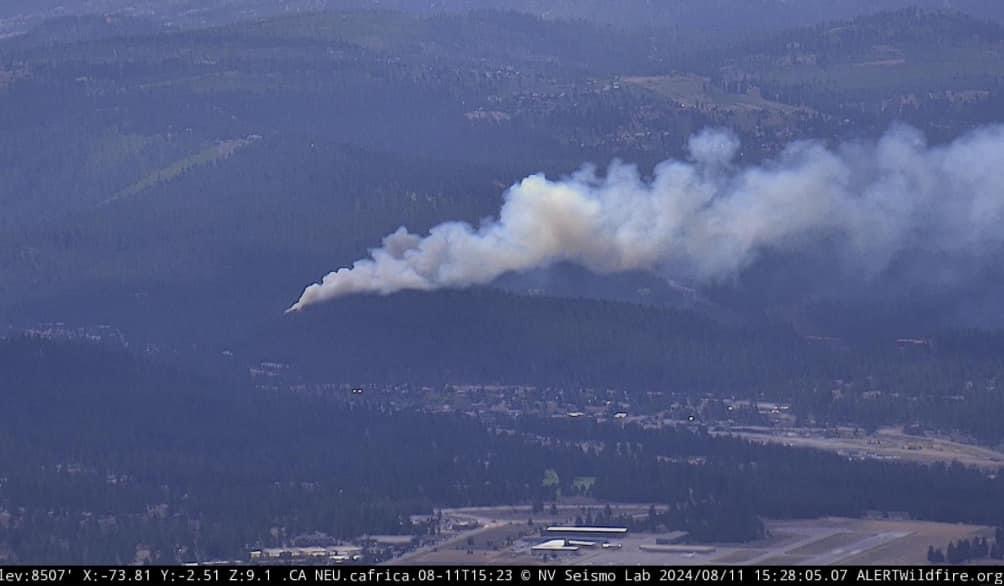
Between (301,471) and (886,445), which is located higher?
(886,445)

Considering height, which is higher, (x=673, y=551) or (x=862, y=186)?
(x=862, y=186)

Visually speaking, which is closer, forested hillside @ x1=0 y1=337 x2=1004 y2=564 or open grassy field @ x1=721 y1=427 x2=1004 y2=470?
forested hillside @ x1=0 y1=337 x2=1004 y2=564

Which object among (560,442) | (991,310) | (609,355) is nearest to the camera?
(560,442)

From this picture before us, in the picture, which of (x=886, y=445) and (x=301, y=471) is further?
(x=886, y=445)

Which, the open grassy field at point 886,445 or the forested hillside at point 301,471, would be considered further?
the open grassy field at point 886,445
